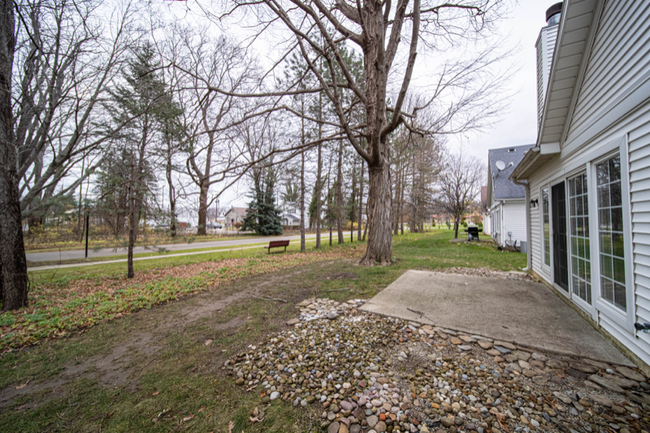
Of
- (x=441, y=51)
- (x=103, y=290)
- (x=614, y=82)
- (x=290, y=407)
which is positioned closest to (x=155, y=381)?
(x=290, y=407)

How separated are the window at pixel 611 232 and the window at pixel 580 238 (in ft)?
1.41

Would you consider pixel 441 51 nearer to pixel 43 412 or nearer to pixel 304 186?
pixel 304 186

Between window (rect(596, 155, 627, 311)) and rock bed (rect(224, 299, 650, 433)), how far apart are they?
34.4 inches

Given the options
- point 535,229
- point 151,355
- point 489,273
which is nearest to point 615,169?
point 535,229

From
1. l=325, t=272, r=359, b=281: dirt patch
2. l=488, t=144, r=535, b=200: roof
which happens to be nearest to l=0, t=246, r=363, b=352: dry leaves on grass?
l=325, t=272, r=359, b=281: dirt patch

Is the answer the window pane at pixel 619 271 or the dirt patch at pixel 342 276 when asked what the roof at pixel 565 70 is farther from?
the dirt patch at pixel 342 276

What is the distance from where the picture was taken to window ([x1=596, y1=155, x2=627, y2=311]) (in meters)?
2.54

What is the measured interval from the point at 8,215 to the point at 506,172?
19.6m

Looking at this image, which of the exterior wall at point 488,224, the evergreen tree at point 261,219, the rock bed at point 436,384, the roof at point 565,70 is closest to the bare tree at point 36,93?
the rock bed at point 436,384

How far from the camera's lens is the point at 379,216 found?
22.9ft

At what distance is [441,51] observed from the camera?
5.98 meters

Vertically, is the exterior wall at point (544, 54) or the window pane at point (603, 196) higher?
the exterior wall at point (544, 54)

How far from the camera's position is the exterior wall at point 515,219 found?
1199 cm

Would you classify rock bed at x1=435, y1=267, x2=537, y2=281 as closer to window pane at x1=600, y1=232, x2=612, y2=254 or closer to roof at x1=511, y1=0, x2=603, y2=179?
roof at x1=511, y1=0, x2=603, y2=179
